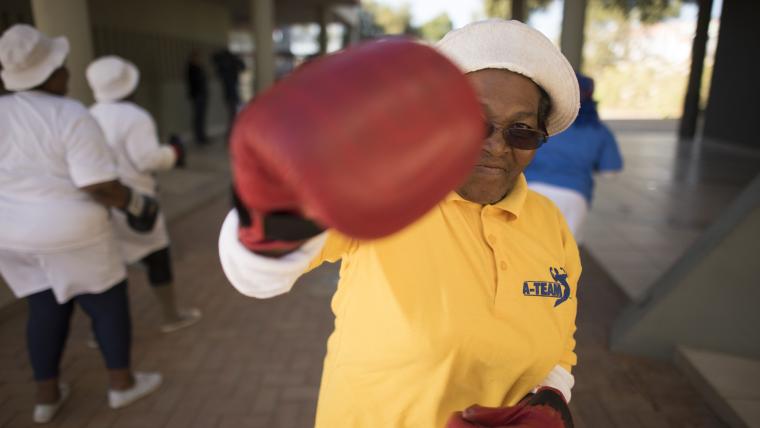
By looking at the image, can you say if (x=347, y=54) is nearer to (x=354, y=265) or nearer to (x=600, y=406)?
(x=354, y=265)

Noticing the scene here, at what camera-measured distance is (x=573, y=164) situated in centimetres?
323

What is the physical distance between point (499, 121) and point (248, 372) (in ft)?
8.05

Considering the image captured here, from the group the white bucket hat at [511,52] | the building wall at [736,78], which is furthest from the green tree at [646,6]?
the white bucket hat at [511,52]

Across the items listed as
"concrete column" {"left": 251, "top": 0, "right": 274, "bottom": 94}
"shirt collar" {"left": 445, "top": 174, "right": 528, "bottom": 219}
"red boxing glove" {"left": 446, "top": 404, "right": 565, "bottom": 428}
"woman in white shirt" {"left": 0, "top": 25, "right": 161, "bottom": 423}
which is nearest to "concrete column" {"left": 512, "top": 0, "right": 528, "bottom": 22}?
"concrete column" {"left": 251, "top": 0, "right": 274, "bottom": 94}

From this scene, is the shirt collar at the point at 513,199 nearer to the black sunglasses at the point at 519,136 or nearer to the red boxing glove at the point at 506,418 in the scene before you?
the black sunglasses at the point at 519,136

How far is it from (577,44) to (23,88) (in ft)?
16.0

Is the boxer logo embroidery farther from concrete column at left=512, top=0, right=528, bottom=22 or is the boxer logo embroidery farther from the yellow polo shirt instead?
concrete column at left=512, top=0, right=528, bottom=22

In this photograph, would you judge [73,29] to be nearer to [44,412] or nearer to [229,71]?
[44,412]

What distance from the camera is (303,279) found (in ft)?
14.5

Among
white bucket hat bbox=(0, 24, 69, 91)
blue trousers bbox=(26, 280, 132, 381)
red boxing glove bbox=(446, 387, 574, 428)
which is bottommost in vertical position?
blue trousers bbox=(26, 280, 132, 381)

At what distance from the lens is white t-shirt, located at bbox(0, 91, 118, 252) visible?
2.25m

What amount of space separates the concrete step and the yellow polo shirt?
6.45 feet

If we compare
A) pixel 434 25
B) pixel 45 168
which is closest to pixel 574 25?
pixel 45 168

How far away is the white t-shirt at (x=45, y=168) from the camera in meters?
2.25
